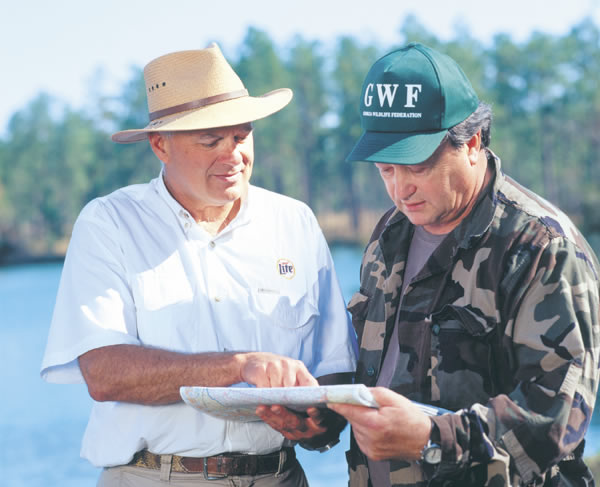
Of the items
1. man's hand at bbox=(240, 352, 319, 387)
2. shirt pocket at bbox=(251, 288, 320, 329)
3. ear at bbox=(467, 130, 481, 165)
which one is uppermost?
ear at bbox=(467, 130, 481, 165)

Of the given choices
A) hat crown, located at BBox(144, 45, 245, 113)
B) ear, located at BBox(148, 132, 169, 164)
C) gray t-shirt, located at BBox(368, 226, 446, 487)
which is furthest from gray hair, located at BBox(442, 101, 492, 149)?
ear, located at BBox(148, 132, 169, 164)

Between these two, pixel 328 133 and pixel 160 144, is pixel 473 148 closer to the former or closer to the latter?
pixel 160 144

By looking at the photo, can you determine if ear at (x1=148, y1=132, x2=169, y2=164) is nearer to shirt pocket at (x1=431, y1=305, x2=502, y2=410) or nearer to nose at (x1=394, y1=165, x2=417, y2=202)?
nose at (x1=394, y1=165, x2=417, y2=202)

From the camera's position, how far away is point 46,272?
44.2 meters

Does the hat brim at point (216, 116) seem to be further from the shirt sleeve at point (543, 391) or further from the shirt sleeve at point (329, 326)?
the shirt sleeve at point (543, 391)

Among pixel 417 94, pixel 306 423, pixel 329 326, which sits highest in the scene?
pixel 417 94

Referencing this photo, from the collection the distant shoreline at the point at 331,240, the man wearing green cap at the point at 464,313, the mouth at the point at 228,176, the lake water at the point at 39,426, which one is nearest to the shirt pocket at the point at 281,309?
the man wearing green cap at the point at 464,313

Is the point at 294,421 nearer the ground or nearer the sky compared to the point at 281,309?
nearer the ground

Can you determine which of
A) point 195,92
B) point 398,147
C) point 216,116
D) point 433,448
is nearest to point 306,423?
point 433,448

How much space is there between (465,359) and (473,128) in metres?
0.71

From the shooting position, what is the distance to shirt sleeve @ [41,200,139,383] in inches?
110

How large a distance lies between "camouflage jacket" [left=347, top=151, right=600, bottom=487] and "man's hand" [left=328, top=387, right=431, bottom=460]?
0.23ft

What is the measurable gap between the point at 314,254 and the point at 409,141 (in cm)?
84

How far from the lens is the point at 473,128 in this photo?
8.45 feet
